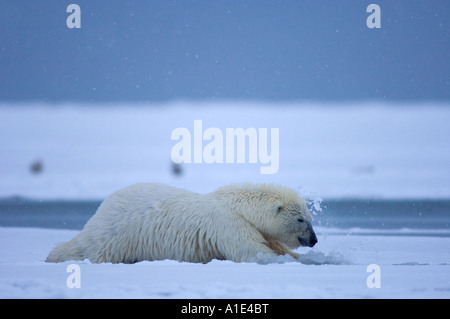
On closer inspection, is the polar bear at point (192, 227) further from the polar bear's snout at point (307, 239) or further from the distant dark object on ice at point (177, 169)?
the distant dark object on ice at point (177, 169)

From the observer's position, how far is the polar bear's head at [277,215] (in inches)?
238

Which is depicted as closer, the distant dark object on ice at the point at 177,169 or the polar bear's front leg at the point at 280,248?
the polar bear's front leg at the point at 280,248

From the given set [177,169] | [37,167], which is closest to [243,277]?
[177,169]

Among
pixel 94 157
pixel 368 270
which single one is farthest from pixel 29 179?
pixel 368 270

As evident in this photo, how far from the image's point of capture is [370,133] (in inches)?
1310

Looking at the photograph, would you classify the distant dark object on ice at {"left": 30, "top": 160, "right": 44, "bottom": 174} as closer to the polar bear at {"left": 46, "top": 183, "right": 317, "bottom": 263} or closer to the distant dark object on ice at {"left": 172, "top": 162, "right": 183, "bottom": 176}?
the distant dark object on ice at {"left": 172, "top": 162, "right": 183, "bottom": 176}

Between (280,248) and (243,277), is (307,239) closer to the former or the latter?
(280,248)

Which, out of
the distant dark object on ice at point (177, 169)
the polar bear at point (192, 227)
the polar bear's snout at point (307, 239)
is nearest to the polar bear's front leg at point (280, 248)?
the polar bear at point (192, 227)

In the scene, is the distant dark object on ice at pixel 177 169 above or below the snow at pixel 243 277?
above

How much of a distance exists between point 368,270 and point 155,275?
1688mm

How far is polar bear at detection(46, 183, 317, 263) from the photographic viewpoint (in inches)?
236

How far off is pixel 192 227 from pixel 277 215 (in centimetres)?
79

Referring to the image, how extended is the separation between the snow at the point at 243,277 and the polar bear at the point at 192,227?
0.80 ft

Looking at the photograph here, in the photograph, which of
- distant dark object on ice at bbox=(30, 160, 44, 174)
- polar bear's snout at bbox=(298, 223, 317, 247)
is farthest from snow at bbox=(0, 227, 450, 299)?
distant dark object on ice at bbox=(30, 160, 44, 174)
